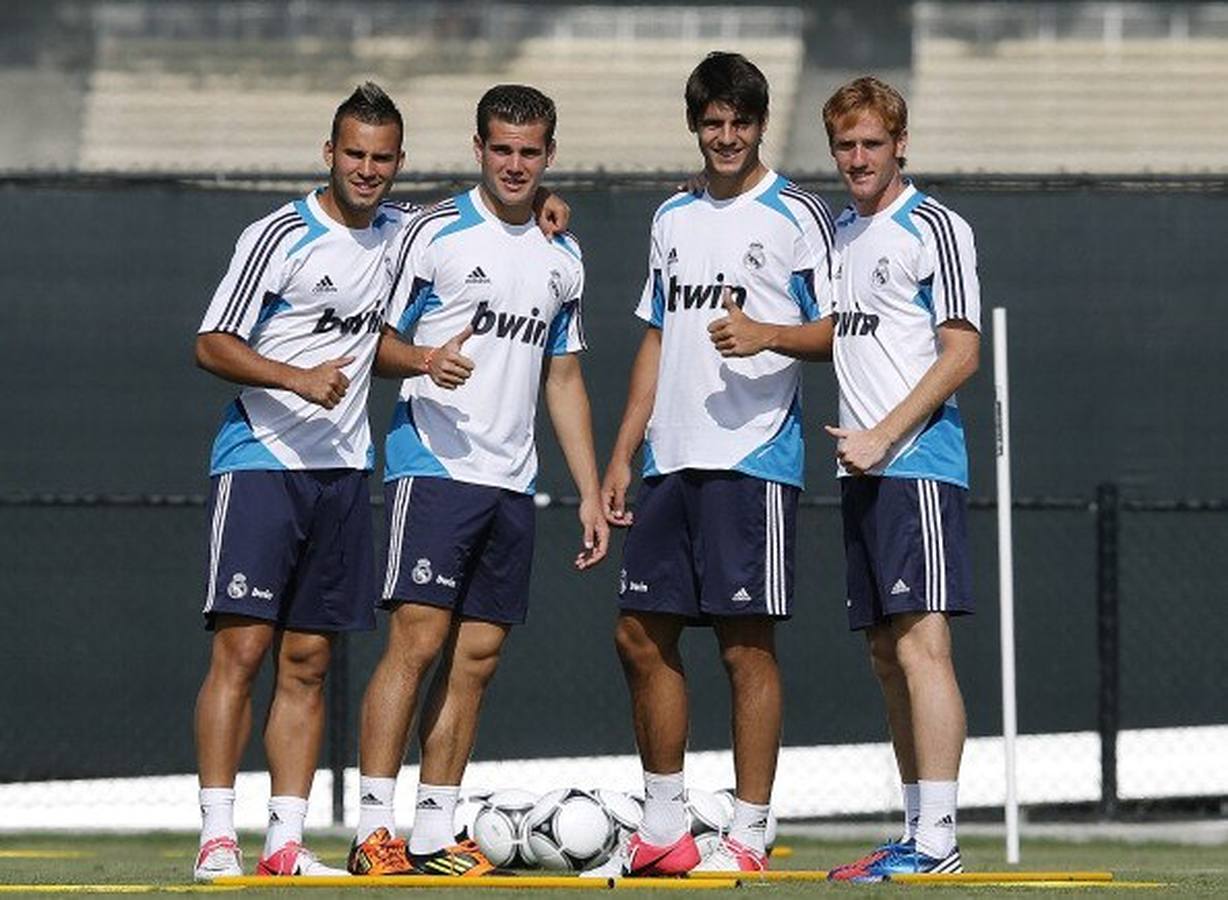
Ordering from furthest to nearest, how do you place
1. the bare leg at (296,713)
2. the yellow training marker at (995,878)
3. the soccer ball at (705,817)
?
the soccer ball at (705,817)
the bare leg at (296,713)
the yellow training marker at (995,878)

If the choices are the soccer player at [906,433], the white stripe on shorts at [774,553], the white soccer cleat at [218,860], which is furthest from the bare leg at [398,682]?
the soccer player at [906,433]

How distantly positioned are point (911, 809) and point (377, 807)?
4.62ft

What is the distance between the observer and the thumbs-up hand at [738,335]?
6.91 metres

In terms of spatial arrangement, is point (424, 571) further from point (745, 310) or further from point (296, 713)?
point (745, 310)

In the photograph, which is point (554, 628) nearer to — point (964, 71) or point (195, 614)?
point (195, 614)

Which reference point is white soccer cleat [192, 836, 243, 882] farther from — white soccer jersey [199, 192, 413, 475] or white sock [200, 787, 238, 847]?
white soccer jersey [199, 192, 413, 475]

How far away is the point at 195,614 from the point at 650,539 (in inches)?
186

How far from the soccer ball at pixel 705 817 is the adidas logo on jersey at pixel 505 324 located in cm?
206

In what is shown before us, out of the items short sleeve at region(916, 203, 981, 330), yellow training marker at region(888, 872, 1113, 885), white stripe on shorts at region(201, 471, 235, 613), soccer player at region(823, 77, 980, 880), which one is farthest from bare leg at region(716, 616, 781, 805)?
white stripe on shorts at region(201, 471, 235, 613)

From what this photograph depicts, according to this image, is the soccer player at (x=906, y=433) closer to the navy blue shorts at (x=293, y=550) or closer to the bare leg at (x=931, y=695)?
the bare leg at (x=931, y=695)

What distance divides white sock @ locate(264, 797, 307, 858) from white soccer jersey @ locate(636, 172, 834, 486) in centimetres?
127

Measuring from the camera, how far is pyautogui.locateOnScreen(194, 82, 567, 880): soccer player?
7113 mm

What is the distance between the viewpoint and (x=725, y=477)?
721 centimetres

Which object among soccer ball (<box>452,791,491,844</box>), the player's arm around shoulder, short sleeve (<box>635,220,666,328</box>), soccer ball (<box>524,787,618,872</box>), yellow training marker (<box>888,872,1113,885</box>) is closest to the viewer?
yellow training marker (<box>888,872,1113,885</box>)
